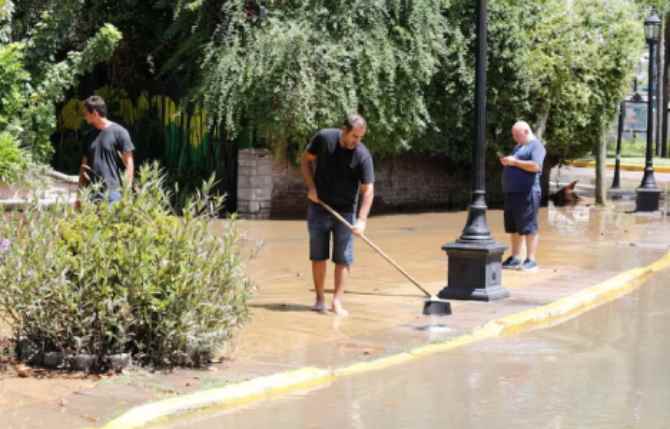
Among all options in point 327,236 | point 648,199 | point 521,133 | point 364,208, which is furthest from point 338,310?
point 648,199

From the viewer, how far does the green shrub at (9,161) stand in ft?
43.7

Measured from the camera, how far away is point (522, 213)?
44.5 feet

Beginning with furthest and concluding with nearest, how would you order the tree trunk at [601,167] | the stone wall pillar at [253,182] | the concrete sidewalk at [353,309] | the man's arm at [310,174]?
the tree trunk at [601,167] → the stone wall pillar at [253,182] → the man's arm at [310,174] → the concrete sidewalk at [353,309]

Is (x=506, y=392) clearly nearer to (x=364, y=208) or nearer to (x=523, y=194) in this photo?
(x=364, y=208)

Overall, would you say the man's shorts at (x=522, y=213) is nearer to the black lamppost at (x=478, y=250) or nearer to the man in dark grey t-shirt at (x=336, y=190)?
the black lamppost at (x=478, y=250)

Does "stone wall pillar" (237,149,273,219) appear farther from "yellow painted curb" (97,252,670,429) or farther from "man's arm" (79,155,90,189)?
"man's arm" (79,155,90,189)

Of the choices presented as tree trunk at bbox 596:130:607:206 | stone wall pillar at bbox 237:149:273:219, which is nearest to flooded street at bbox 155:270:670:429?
stone wall pillar at bbox 237:149:273:219

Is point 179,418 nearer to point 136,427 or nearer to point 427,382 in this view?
point 136,427

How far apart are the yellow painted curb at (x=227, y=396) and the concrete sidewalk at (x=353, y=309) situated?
81 mm

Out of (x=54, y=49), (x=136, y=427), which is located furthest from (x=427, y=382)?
(x=54, y=49)

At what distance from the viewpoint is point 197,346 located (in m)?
7.62

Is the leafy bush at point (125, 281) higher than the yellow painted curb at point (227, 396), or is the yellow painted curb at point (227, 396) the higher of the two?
the leafy bush at point (125, 281)

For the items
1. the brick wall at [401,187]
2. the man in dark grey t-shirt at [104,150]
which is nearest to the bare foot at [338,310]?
the man in dark grey t-shirt at [104,150]

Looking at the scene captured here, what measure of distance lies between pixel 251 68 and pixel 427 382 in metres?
11.3
